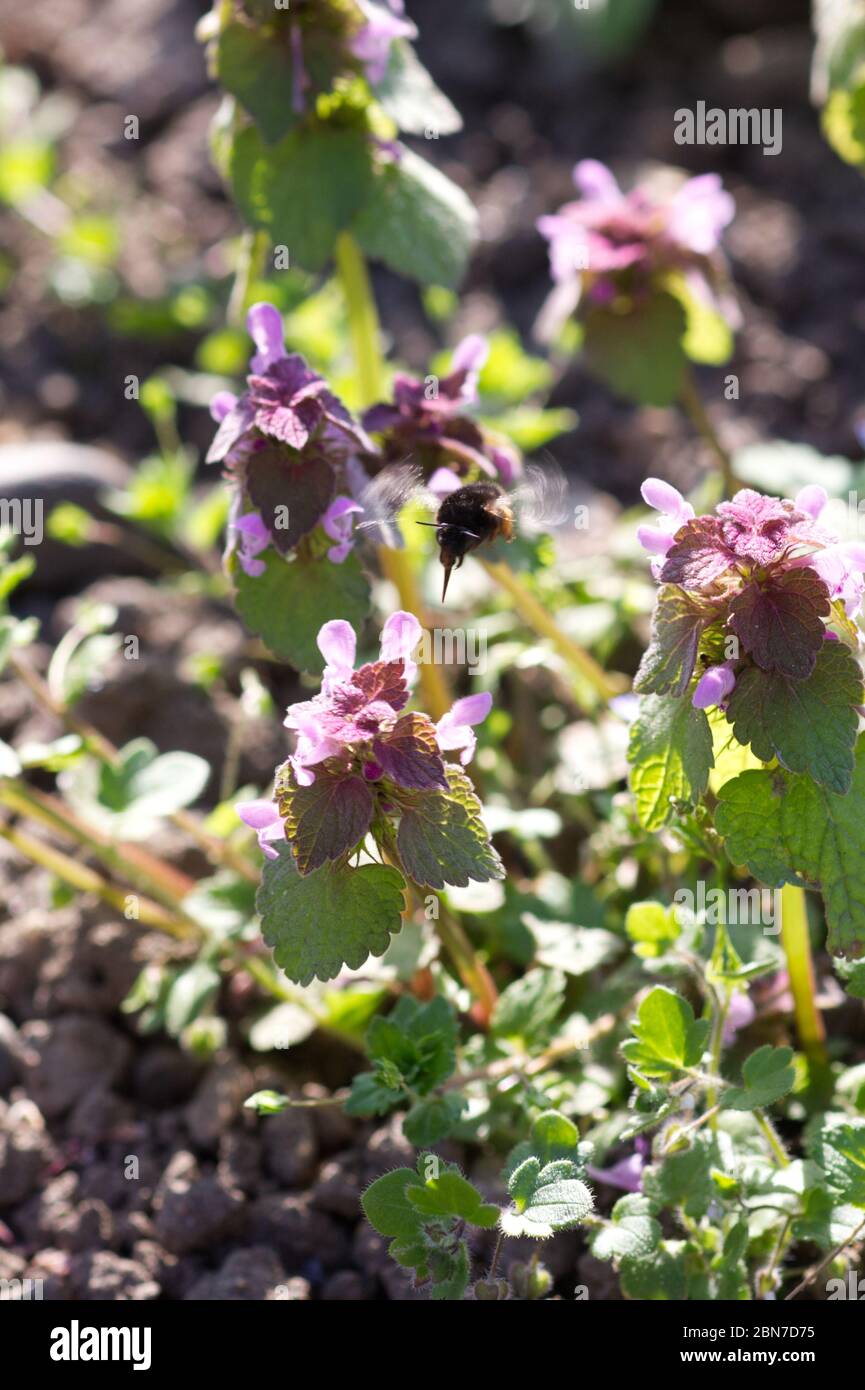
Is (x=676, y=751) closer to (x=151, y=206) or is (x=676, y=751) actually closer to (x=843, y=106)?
(x=843, y=106)

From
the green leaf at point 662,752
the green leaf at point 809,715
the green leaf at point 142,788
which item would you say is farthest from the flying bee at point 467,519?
the green leaf at point 142,788

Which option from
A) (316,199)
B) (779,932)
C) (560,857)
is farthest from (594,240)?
(779,932)

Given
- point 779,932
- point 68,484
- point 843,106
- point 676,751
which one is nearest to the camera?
point 676,751

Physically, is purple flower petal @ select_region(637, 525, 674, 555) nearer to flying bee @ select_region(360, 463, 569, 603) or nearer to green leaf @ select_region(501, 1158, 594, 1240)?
flying bee @ select_region(360, 463, 569, 603)

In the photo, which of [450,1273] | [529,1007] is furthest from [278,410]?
[450,1273]

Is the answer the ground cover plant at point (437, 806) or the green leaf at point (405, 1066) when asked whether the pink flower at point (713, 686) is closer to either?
the ground cover plant at point (437, 806)
